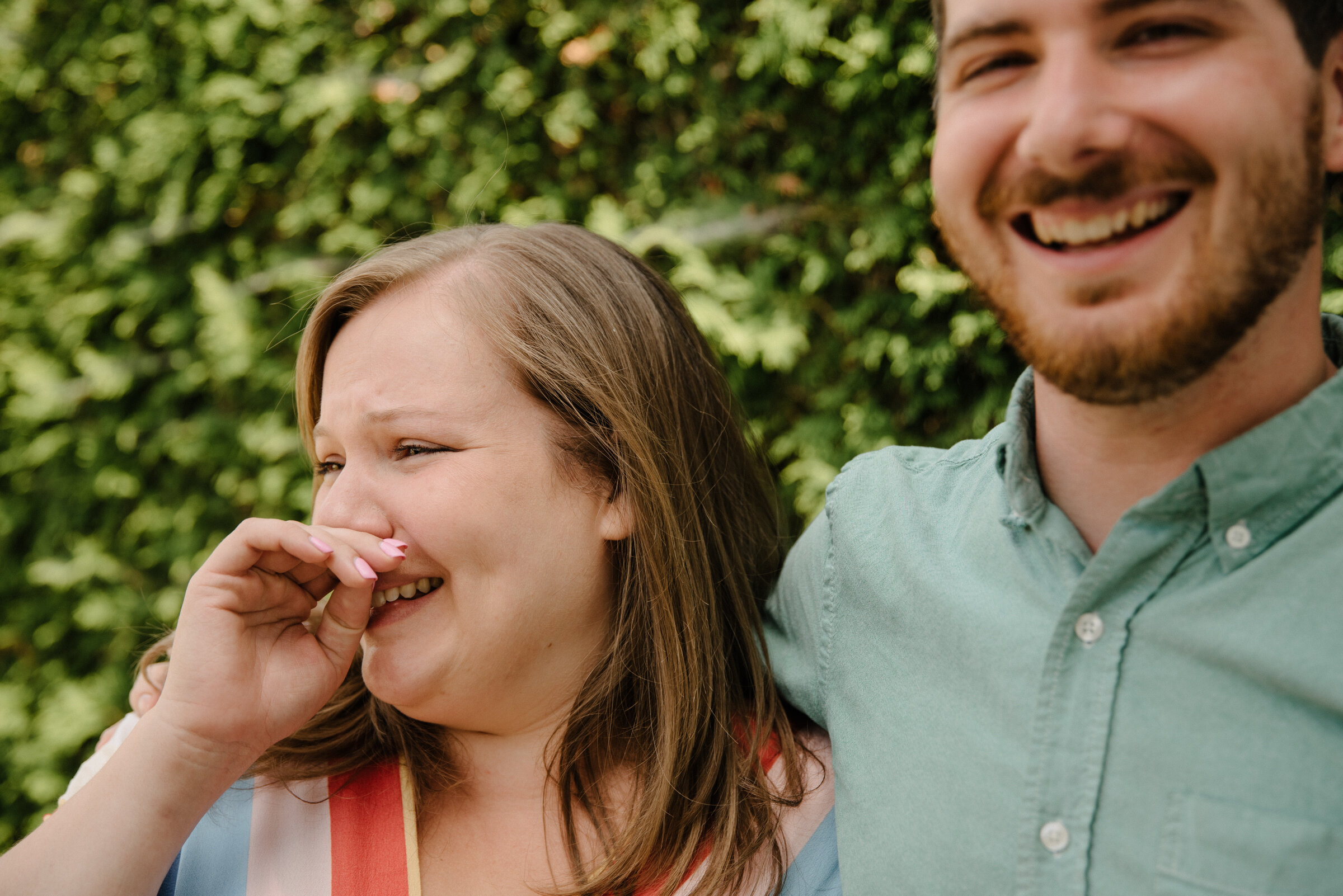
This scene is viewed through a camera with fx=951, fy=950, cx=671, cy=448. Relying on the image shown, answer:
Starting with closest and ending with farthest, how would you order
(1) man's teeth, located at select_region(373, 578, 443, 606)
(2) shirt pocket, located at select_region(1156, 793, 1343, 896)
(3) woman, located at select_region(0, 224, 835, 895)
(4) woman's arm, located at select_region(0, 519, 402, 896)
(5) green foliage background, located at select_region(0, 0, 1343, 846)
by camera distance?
(2) shirt pocket, located at select_region(1156, 793, 1343, 896) → (4) woman's arm, located at select_region(0, 519, 402, 896) → (3) woman, located at select_region(0, 224, 835, 895) → (1) man's teeth, located at select_region(373, 578, 443, 606) → (5) green foliage background, located at select_region(0, 0, 1343, 846)

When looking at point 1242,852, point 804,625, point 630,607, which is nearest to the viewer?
point 1242,852

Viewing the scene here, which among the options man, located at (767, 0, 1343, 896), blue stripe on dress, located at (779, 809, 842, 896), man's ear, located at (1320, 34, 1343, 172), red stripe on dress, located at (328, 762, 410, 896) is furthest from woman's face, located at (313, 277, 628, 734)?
man's ear, located at (1320, 34, 1343, 172)

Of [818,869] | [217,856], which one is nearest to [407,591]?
[217,856]

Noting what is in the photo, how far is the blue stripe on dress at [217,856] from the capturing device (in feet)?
6.32

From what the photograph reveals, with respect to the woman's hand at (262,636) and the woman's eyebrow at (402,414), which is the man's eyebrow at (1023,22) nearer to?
the woman's eyebrow at (402,414)

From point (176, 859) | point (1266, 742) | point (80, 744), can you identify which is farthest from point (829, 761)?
point (80, 744)

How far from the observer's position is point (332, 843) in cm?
196

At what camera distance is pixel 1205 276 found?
4.05 ft

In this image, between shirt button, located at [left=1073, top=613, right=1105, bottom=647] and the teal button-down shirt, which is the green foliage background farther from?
shirt button, located at [left=1073, top=613, right=1105, bottom=647]

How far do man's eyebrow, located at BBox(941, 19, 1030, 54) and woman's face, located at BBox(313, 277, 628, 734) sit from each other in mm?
1078

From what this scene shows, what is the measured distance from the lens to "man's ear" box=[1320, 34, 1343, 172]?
128 centimetres

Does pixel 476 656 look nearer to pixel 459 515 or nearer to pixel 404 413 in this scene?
pixel 459 515

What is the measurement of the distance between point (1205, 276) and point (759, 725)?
1.26 m

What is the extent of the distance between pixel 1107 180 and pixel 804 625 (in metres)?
1.10
